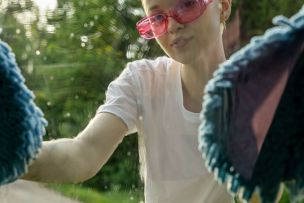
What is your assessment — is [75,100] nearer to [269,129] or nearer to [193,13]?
[193,13]

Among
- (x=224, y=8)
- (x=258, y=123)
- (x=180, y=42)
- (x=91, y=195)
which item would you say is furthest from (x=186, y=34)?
(x=91, y=195)

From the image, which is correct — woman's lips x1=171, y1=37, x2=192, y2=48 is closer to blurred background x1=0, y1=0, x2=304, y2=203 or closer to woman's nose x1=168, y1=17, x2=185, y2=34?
woman's nose x1=168, y1=17, x2=185, y2=34

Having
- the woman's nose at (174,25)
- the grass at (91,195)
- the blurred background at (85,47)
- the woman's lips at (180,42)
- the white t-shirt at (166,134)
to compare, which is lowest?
the grass at (91,195)

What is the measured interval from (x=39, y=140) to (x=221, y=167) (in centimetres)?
18

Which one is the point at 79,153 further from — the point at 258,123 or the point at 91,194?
the point at 91,194

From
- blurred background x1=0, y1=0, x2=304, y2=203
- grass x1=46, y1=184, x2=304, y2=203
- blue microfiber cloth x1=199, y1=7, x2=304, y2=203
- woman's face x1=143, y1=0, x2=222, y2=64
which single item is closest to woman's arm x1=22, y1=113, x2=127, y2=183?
woman's face x1=143, y1=0, x2=222, y2=64

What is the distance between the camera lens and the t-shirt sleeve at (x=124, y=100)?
1119mm

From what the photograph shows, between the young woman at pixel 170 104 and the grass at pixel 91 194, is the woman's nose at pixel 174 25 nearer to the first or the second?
the young woman at pixel 170 104

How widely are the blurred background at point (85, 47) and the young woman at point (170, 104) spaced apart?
3.63 feet

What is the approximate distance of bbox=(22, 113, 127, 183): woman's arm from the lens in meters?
0.97

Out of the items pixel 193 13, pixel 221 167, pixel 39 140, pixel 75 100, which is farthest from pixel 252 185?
pixel 75 100

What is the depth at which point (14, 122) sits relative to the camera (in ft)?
2.61

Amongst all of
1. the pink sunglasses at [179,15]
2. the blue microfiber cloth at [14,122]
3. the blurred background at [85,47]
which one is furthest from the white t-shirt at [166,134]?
the blurred background at [85,47]

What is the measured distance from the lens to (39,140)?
812 millimetres
